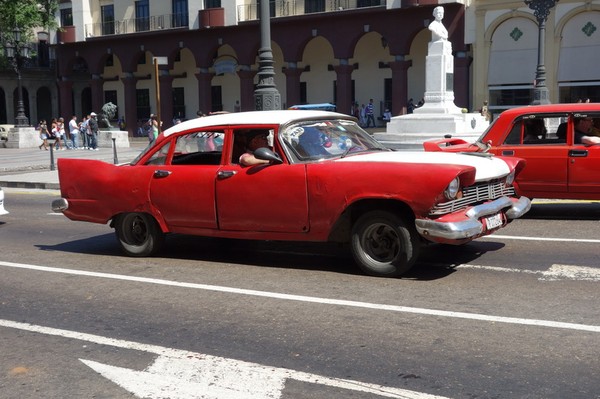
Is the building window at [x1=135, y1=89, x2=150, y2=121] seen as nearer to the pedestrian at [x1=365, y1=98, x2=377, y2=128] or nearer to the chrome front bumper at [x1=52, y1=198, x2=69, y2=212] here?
the pedestrian at [x1=365, y1=98, x2=377, y2=128]

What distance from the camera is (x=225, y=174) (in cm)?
782

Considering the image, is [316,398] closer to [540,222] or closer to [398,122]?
[540,222]

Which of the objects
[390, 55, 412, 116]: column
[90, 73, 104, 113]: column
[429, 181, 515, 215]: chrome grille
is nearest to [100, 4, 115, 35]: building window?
[90, 73, 104, 113]: column

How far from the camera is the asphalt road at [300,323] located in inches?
178

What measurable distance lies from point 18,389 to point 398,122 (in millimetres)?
19030

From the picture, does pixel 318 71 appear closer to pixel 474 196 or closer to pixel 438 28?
pixel 438 28

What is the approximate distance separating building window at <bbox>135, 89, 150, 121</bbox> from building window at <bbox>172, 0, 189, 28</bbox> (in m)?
7.31

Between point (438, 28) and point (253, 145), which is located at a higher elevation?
point (438, 28)

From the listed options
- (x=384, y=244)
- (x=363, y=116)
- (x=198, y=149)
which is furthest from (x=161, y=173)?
(x=363, y=116)

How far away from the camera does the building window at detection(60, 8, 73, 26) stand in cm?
5006

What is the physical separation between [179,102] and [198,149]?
41929 mm

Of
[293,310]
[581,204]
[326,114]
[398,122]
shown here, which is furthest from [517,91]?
[293,310]

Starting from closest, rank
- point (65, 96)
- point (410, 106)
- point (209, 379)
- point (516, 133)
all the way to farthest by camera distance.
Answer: point (209, 379) < point (516, 133) < point (410, 106) < point (65, 96)

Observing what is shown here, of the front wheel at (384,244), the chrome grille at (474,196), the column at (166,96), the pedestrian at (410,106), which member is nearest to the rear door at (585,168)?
the chrome grille at (474,196)
